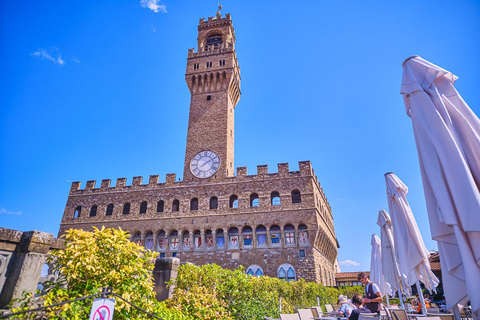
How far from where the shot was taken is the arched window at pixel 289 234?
67.5 feet

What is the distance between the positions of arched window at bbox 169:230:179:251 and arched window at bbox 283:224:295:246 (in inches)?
338

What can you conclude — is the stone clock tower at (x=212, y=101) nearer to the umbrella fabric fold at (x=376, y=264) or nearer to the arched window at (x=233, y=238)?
the arched window at (x=233, y=238)

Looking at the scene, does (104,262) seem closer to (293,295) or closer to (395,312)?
(395,312)

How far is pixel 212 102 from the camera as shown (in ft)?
89.9

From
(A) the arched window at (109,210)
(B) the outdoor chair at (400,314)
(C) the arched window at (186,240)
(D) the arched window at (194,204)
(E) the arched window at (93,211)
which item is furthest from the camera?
(E) the arched window at (93,211)

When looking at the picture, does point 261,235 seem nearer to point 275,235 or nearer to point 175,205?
point 275,235

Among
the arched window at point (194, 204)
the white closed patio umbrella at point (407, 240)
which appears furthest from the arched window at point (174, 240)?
the white closed patio umbrella at point (407, 240)

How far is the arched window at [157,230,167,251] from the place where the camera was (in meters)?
22.3

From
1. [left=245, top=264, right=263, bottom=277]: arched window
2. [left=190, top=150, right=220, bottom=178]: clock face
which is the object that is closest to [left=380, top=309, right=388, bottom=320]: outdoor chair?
[left=245, top=264, right=263, bottom=277]: arched window

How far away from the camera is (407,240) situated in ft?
23.9

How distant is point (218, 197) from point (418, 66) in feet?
63.8

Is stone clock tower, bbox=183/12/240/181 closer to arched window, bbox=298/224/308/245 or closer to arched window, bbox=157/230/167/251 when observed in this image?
arched window, bbox=157/230/167/251

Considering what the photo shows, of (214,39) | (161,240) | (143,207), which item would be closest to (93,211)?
(143,207)

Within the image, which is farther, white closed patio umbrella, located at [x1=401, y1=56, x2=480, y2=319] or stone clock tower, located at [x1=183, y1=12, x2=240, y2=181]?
stone clock tower, located at [x1=183, y1=12, x2=240, y2=181]
